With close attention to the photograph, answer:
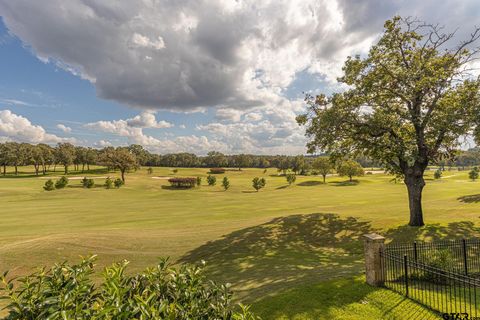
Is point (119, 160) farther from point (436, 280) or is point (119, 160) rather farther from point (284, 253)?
point (436, 280)

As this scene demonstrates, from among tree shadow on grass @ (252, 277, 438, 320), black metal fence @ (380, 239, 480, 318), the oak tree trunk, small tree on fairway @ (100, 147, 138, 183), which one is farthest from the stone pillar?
small tree on fairway @ (100, 147, 138, 183)

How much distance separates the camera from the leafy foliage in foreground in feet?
12.5

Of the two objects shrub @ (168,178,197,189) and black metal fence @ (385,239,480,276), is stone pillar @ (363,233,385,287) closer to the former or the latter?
black metal fence @ (385,239,480,276)

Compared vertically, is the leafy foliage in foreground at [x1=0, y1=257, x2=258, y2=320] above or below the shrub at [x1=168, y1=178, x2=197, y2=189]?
above

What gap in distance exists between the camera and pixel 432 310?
8.48 metres

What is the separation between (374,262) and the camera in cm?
1042

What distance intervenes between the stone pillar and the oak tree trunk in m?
13.4

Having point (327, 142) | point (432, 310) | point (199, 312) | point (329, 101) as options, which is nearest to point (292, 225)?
point (327, 142)

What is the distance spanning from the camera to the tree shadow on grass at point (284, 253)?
1223 cm

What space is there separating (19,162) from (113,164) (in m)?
48.4

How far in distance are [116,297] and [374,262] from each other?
9702 millimetres

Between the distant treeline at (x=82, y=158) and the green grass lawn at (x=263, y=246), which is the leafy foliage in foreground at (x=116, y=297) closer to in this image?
the green grass lawn at (x=263, y=246)

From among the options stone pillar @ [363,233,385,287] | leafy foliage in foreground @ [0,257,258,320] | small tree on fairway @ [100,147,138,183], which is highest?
small tree on fairway @ [100,147,138,183]

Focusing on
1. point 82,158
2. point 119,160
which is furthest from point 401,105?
point 82,158
